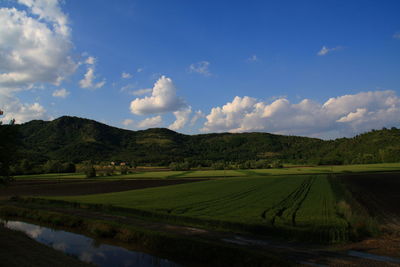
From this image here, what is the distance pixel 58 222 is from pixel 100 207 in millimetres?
7751

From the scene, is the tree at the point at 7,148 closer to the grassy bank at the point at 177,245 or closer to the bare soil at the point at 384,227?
the grassy bank at the point at 177,245

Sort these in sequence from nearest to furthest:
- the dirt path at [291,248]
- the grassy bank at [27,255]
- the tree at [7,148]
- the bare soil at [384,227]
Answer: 1. the grassy bank at [27,255]
2. the dirt path at [291,248]
3. the bare soil at [384,227]
4. the tree at [7,148]

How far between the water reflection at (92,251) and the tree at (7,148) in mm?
7125

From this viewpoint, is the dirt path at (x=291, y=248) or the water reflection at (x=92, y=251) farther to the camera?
the water reflection at (x=92, y=251)

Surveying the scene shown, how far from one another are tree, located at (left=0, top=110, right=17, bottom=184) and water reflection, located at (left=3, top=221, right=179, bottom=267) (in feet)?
23.4

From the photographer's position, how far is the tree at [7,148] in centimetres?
2273

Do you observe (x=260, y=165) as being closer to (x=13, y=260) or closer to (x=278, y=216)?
(x=278, y=216)

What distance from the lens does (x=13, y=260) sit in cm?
1655

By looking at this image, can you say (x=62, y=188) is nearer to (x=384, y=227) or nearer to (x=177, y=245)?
(x=177, y=245)

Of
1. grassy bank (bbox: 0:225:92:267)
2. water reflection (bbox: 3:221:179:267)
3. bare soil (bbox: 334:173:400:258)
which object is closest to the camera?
grassy bank (bbox: 0:225:92:267)

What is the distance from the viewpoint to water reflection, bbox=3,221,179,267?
19703 mm

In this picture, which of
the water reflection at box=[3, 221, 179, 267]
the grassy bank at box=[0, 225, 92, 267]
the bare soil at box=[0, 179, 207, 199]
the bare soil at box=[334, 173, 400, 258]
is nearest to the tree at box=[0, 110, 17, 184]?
the grassy bank at box=[0, 225, 92, 267]

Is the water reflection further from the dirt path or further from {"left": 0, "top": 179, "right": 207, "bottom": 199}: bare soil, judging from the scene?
{"left": 0, "top": 179, "right": 207, "bottom": 199}: bare soil

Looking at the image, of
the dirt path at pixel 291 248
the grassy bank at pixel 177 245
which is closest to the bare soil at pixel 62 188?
the grassy bank at pixel 177 245
